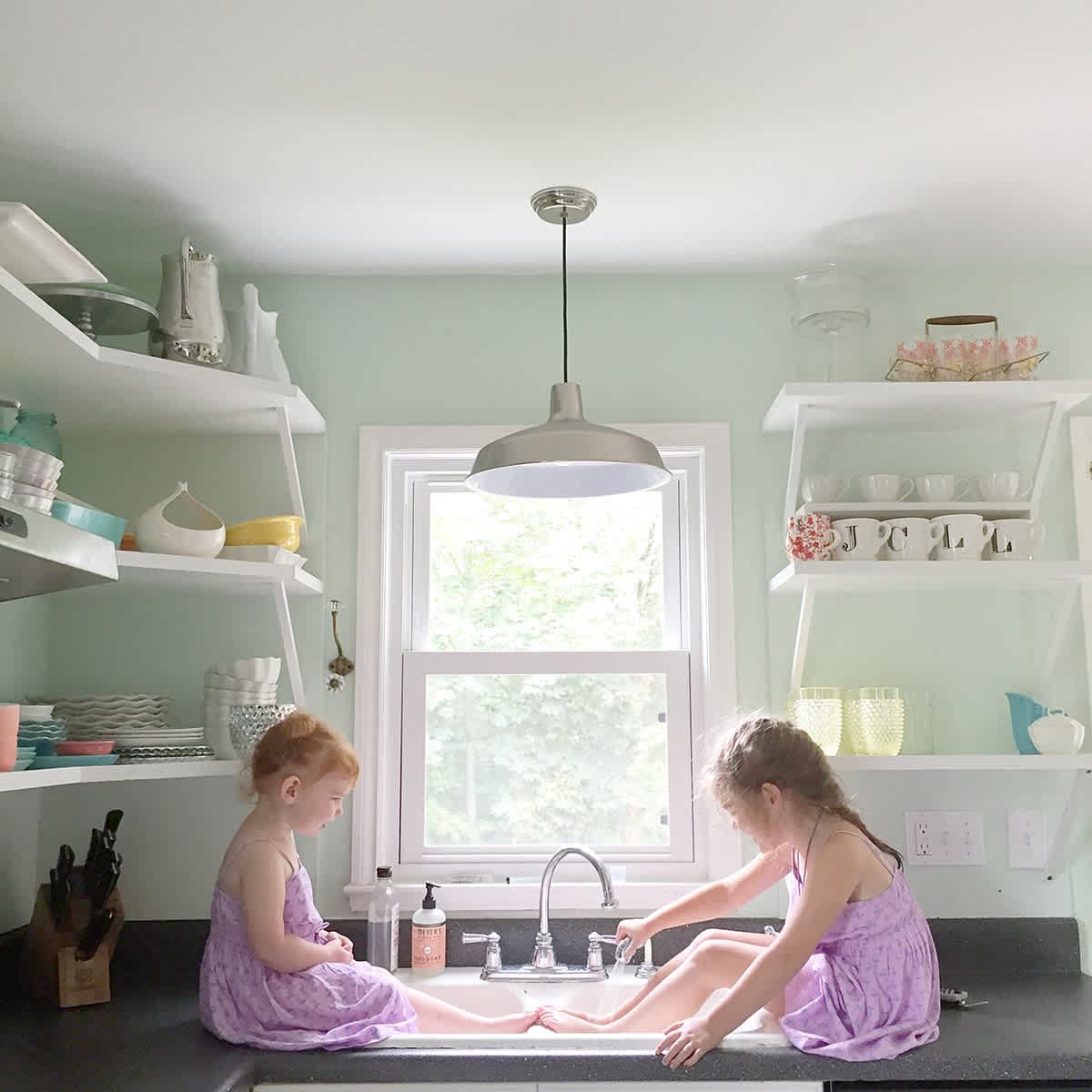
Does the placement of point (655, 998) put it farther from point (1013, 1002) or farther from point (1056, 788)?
point (1056, 788)

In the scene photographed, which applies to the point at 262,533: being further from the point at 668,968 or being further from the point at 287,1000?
the point at 668,968

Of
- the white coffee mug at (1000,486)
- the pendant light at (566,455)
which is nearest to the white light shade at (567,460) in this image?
the pendant light at (566,455)

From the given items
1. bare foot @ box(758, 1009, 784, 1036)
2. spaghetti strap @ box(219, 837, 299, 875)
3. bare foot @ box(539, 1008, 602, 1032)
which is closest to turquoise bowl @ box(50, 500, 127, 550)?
spaghetti strap @ box(219, 837, 299, 875)

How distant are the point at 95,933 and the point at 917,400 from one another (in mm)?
1976

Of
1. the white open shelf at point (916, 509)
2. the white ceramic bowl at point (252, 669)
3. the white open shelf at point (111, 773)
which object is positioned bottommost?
the white open shelf at point (111, 773)

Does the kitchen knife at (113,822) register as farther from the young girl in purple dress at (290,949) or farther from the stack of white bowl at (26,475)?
the stack of white bowl at (26,475)

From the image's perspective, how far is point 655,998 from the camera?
85.1 inches

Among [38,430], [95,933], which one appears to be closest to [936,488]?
[38,430]

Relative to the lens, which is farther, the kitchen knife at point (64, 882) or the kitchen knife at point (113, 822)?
the kitchen knife at point (113, 822)

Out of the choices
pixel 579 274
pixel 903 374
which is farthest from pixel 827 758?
pixel 579 274

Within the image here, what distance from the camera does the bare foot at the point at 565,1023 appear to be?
214 cm

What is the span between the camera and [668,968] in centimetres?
230

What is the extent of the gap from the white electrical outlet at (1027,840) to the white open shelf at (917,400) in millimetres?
885

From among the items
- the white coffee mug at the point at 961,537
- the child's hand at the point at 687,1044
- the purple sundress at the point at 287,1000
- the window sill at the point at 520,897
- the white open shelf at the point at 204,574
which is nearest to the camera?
the child's hand at the point at 687,1044
